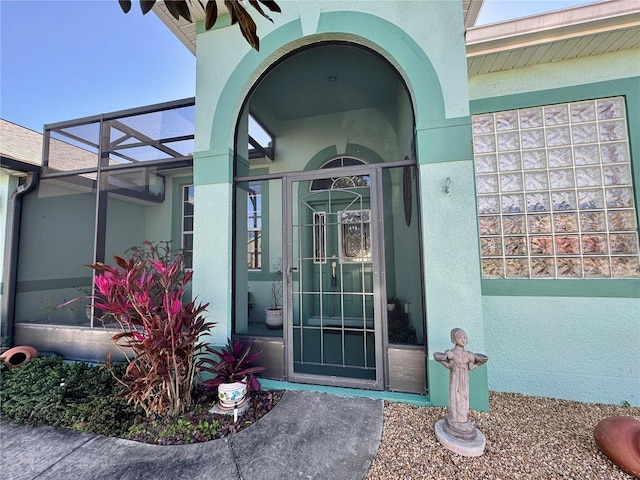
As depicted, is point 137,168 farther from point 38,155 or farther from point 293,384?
point 293,384

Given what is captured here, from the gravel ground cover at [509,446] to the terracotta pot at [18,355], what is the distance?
4.93m

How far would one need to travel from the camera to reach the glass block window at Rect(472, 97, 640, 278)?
2.94 m

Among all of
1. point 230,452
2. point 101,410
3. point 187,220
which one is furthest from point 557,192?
point 187,220

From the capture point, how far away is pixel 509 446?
2061mm

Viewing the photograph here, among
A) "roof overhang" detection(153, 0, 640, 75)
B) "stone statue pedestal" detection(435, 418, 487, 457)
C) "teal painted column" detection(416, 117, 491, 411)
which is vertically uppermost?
"roof overhang" detection(153, 0, 640, 75)

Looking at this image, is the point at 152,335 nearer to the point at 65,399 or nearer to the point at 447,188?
the point at 65,399

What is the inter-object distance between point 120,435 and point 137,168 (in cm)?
358

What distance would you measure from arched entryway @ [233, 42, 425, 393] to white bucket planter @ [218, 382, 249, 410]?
0.60 m

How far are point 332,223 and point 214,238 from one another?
1.44m

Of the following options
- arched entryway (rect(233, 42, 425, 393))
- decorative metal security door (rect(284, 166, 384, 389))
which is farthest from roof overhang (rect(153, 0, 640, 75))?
decorative metal security door (rect(284, 166, 384, 389))

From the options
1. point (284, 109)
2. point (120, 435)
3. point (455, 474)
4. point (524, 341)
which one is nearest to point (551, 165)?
point (524, 341)

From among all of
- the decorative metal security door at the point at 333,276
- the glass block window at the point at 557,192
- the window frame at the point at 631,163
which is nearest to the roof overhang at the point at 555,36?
the window frame at the point at 631,163

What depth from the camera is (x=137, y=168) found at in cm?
426

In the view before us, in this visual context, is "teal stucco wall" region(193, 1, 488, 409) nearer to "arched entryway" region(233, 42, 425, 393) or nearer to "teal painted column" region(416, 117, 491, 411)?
"teal painted column" region(416, 117, 491, 411)
